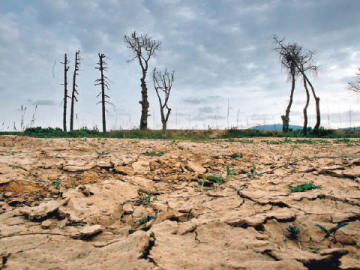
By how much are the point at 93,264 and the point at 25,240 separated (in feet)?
2.57

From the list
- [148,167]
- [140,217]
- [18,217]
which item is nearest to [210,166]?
[148,167]

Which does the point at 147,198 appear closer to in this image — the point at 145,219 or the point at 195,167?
the point at 145,219

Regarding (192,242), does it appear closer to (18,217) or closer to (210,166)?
(18,217)

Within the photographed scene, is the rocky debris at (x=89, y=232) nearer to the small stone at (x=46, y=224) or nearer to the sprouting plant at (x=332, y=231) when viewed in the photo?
the small stone at (x=46, y=224)

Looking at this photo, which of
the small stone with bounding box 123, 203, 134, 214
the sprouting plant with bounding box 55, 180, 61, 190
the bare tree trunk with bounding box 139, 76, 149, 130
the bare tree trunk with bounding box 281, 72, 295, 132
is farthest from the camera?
the bare tree trunk with bounding box 139, 76, 149, 130

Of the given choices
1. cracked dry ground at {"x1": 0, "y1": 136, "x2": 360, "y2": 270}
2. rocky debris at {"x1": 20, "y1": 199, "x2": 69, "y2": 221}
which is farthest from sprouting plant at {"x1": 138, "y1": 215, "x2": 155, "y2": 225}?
rocky debris at {"x1": 20, "y1": 199, "x2": 69, "y2": 221}

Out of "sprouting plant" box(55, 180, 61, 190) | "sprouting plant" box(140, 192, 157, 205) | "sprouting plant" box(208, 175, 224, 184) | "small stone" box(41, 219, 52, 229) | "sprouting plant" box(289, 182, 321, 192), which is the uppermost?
"sprouting plant" box(289, 182, 321, 192)

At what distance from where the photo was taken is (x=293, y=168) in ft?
11.3

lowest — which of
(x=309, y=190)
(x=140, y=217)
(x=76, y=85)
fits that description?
(x=140, y=217)

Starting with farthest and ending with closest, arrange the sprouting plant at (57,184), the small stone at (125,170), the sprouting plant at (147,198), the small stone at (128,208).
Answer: the small stone at (125,170) < the sprouting plant at (57,184) < the sprouting plant at (147,198) < the small stone at (128,208)

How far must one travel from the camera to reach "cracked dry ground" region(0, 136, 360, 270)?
56.3 inches

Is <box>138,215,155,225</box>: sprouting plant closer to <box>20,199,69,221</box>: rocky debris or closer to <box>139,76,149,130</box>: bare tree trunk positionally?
<box>20,199,69,221</box>: rocky debris

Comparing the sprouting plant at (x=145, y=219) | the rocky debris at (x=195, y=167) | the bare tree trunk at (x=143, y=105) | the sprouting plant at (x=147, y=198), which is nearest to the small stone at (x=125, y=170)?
the sprouting plant at (x=147, y=198)

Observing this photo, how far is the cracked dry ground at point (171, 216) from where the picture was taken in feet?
4.69
